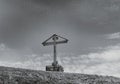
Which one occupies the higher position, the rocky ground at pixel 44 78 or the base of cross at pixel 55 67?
the base of cross at pixel 55 67

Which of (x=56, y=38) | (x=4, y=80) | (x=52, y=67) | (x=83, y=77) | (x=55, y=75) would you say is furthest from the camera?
(x=56, y=38)

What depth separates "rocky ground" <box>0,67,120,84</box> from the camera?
19.8 feet

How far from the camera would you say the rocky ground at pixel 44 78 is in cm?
603

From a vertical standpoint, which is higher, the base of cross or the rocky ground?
the base of cross

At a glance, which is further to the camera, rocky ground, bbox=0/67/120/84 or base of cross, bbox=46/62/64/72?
base of cross, bbox=46/62/64/72

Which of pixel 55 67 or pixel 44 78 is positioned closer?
pixel 44 78

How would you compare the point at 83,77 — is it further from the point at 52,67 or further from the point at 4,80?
the point at 52,67

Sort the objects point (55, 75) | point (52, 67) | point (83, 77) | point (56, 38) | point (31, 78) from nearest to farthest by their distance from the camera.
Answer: point (31, 78) → point (55, 75) → point (83, 77) → point (52, 67) → point (56, 38)

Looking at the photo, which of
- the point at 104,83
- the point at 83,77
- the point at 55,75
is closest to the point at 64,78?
the point at 55,75

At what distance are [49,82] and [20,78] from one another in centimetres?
80

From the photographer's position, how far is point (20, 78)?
6.11 meters

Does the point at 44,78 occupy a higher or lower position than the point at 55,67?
lower

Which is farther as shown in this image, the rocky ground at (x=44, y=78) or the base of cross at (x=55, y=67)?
the base of cross at (x=55, y=67)

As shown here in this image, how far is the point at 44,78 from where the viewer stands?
260 inches
